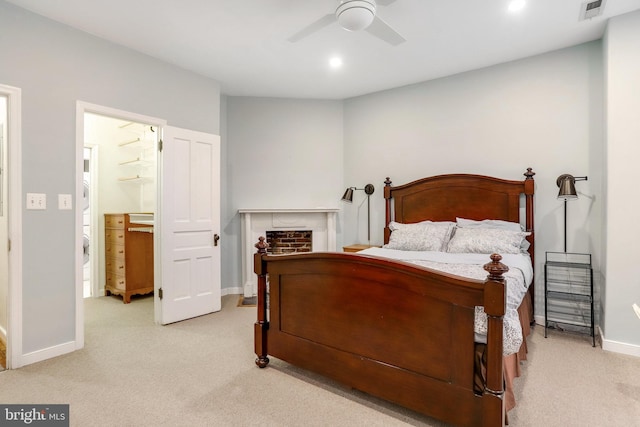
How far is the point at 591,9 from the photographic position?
2654 mm

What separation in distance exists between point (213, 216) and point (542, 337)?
3.58 meters

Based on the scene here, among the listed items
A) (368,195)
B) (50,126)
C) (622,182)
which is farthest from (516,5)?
(50,126)

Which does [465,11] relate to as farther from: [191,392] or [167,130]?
[191,392]

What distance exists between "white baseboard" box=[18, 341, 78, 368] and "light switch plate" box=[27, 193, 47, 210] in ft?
3.68

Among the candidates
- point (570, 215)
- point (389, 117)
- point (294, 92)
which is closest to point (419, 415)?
point (570, 215)

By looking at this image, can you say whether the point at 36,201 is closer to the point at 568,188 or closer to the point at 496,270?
the point at 496,270

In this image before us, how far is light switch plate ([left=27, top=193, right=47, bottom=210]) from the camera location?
101 inches

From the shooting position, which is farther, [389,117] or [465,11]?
[389,117]

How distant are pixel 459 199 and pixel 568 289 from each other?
1363 millimetres

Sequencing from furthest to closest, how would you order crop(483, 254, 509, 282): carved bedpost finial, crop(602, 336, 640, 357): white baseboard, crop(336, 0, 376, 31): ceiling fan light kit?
1. crop(602, 336, 640, 357): white baseboard
2. crop(336, 0, 376, 31): ceiling fan light kit
3. crop(483, 254, 509, 282): carved bedpost finial

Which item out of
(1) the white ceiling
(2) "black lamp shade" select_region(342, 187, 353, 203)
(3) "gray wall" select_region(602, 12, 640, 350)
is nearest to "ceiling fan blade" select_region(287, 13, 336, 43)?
(1) the white ceiling

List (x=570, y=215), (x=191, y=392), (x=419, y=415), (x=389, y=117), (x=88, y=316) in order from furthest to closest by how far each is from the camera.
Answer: (x=389, y=117) → (x=88, y=316) → (x=570, y=215) → (x=191, y=392) → (x=419, y=415)

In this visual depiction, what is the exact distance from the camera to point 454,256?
3008mm

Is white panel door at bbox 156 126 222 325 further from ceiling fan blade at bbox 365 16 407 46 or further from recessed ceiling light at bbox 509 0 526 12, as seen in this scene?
recessed ceiling light at bbox 509 0 526 12
